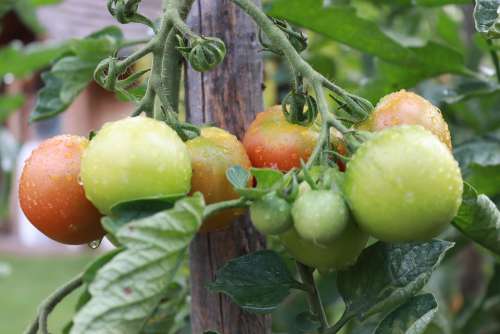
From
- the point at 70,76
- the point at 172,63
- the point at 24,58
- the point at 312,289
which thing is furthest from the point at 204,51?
the point at 24,58

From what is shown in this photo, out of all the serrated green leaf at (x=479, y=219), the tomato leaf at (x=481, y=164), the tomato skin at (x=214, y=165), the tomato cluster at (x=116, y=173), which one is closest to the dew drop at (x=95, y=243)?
the tomato cluster at (x=116, y=173)

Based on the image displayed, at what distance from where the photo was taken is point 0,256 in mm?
9305

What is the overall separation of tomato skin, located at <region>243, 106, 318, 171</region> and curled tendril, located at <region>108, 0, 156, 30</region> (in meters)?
0.18

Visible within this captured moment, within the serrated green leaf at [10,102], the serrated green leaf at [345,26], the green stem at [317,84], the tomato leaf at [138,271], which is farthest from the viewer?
the serrated green leaf at [10,102]

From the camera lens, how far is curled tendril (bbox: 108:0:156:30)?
0.83 metres

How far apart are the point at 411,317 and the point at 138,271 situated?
320 millimetres

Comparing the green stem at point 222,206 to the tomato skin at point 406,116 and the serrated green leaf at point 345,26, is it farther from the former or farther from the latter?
the serrated green leaf at point 345,26

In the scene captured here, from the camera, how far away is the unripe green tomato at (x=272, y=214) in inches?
26.3

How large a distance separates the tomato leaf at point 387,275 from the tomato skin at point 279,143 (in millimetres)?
142

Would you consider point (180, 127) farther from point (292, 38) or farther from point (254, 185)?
point (292, 38)

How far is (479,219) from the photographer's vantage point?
838 millimetres

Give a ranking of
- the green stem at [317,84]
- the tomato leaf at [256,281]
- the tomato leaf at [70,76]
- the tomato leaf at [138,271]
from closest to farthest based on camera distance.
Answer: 1. the tomato leaf at [138,271]
2. the green stem at [317,84]
3. the tomato leaf at [256,281]
4. the tomato leaf at [70,76]

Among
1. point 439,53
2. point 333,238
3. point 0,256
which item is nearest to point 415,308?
point 333,238

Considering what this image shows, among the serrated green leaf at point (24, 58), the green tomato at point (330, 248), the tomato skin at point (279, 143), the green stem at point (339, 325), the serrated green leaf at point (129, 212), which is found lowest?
the serrated green leaf at point (24, 58)
